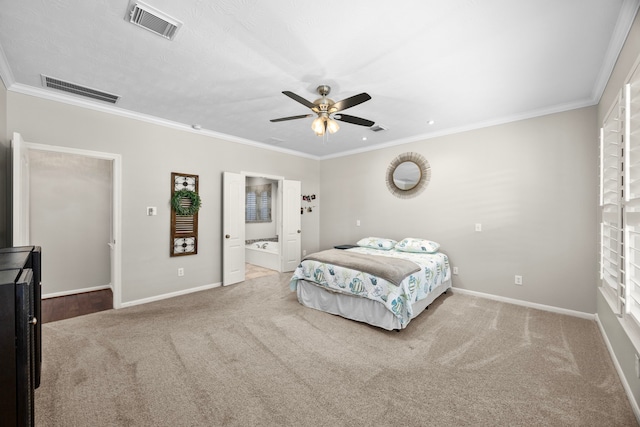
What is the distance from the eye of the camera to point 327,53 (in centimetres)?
234

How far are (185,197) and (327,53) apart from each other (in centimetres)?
305

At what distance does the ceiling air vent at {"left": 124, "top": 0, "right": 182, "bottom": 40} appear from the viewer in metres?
1.84

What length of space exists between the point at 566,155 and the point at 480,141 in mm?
1035

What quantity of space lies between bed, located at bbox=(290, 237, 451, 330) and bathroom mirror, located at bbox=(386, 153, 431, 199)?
47.2 inches

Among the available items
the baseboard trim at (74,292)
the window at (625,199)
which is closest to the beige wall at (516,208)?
the window at (625,199)

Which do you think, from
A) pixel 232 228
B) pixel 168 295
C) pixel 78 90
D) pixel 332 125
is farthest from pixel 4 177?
pixel 332 125

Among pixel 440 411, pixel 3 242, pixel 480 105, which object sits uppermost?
pixel 480 105

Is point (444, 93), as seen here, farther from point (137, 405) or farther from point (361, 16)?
point (137, 405)

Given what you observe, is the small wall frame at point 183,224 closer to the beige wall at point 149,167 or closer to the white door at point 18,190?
the beige wall at point 149,167

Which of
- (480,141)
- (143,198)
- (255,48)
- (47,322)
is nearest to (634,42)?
(480,141)

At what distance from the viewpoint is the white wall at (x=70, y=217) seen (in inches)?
160

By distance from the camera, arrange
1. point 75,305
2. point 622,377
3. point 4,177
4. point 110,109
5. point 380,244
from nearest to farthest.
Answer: point 622,377, point 4,177, point 110,109, point 75,305, point 380,244

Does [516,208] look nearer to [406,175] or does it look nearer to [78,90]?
[406,175]

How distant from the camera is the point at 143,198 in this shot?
387 cm
